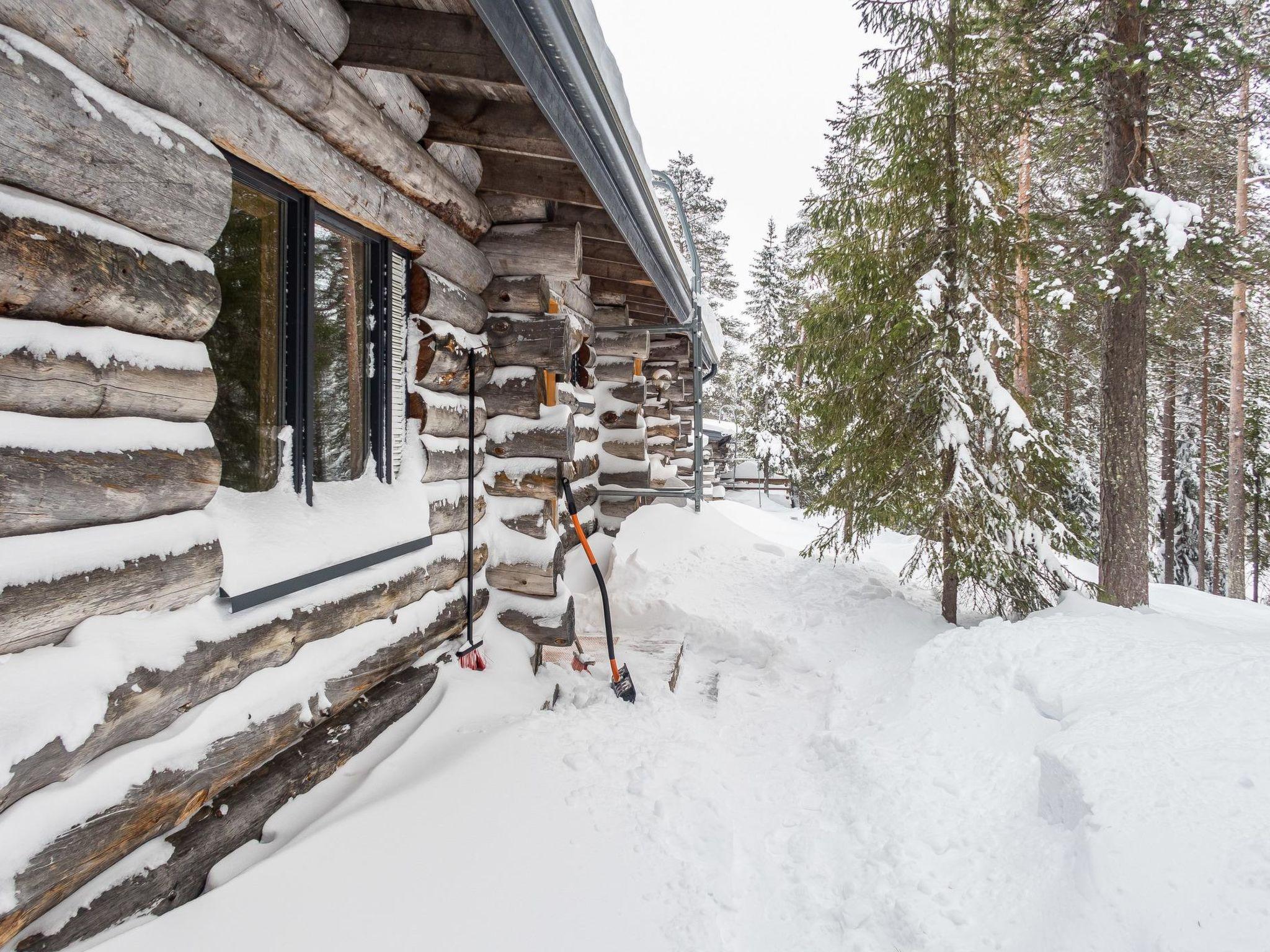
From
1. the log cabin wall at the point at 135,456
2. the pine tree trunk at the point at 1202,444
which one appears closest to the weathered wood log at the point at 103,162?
the log cabin wall at the point at 135,456

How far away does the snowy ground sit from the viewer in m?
2.00

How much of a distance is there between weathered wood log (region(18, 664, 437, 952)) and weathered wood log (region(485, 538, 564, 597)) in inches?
51.9

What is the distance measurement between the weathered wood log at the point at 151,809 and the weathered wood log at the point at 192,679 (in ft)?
0.50

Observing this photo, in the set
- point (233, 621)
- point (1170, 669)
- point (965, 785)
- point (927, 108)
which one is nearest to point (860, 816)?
point (965, 785)

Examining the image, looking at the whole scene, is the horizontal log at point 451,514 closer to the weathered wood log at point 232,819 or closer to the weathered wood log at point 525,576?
the weathered wood log at point 525,576

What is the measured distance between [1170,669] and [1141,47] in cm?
526

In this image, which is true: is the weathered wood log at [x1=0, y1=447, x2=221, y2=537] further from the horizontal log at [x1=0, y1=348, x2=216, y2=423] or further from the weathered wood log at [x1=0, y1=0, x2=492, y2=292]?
the weathered wood log at [x1=0, y1=0, x2=492, y2=292]

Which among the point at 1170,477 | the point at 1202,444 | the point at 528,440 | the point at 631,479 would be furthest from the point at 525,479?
the point at 1170,477

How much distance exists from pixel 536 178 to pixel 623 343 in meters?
3.95

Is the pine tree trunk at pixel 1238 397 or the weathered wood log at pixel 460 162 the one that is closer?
the weathered wood log at pixel 460 162

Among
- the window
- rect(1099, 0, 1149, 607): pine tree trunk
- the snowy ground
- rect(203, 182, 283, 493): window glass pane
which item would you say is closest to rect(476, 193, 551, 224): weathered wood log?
the window

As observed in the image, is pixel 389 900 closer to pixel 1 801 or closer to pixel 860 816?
pixel 1 801

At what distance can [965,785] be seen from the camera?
301 cm

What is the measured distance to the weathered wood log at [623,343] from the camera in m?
7.81
